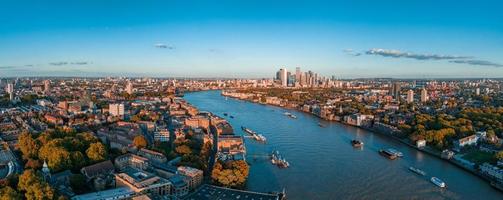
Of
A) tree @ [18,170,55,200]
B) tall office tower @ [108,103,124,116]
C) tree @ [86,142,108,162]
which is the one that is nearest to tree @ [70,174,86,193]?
tree @ [18,170,55,200]

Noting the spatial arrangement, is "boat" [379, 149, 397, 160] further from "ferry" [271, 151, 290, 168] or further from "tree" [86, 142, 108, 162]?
"tree" [86, 142, 108, 162]

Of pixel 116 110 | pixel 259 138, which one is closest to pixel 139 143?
pixel 259 138

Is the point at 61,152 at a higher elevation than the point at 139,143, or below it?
higher

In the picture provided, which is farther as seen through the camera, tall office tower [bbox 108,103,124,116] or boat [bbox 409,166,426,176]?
tall office tower [bbox 108,103,124,116]

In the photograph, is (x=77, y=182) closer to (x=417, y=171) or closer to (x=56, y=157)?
(x=56, y=157)

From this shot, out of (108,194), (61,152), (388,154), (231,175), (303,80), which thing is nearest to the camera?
(108,194)

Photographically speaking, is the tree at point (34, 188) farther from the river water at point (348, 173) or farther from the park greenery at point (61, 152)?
the river water at point (348, 173)

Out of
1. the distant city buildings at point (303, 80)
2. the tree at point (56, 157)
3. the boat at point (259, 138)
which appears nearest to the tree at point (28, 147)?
the tree at point (56, 157)
